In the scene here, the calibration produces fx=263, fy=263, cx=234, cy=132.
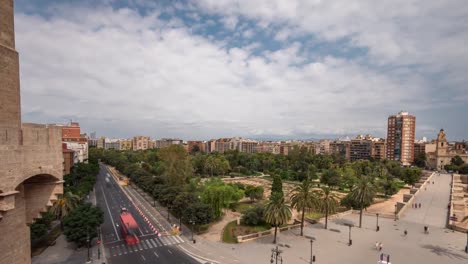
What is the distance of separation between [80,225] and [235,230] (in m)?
18.8

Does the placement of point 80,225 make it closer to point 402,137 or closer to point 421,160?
point 402,137

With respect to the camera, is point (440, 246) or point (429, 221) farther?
point (429, 221)

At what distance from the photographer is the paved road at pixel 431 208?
39.1m

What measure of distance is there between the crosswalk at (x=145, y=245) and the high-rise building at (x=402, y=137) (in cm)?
11641

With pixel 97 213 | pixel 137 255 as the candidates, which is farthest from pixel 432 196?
pixel 97 213

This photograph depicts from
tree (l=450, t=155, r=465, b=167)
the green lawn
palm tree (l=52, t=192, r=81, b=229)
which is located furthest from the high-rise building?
palm tree (l=52, t=192, r=81, b=229)

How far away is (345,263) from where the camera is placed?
25.3 m

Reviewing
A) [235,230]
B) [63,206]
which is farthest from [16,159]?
[63,206]

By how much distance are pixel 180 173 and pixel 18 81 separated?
50786 mm

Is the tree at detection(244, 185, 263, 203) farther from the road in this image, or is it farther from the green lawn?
the road

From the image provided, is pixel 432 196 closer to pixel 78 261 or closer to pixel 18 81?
pixel 78 261

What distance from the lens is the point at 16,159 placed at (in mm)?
6410

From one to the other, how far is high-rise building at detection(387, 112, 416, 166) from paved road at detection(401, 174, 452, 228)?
192 feet

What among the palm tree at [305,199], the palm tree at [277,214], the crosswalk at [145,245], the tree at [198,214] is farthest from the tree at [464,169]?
the crosswalk at [145,245]
